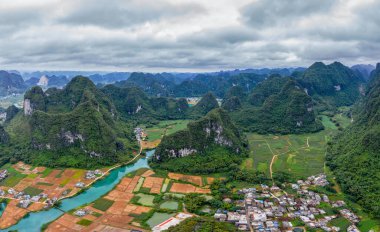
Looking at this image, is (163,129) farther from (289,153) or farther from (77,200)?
(77,200)

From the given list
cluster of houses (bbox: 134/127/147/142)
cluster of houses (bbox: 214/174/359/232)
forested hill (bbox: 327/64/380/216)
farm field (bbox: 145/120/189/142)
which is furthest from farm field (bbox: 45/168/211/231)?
farm field (bbox: 145/120/189/142)

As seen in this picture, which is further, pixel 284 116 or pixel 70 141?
pixel 284 116

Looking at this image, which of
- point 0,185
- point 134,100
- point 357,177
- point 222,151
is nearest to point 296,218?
point 357,177

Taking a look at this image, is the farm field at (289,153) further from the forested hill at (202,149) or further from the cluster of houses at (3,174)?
the cluster of houses at (3,174)

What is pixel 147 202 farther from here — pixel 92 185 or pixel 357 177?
pixel 357 177

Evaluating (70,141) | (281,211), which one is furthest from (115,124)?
(281,211)

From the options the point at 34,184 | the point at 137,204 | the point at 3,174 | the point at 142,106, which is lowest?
the point at 137,204

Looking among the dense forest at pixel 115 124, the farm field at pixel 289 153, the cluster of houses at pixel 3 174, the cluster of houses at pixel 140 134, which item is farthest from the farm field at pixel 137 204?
the cluster of houses at pixel 140 134
